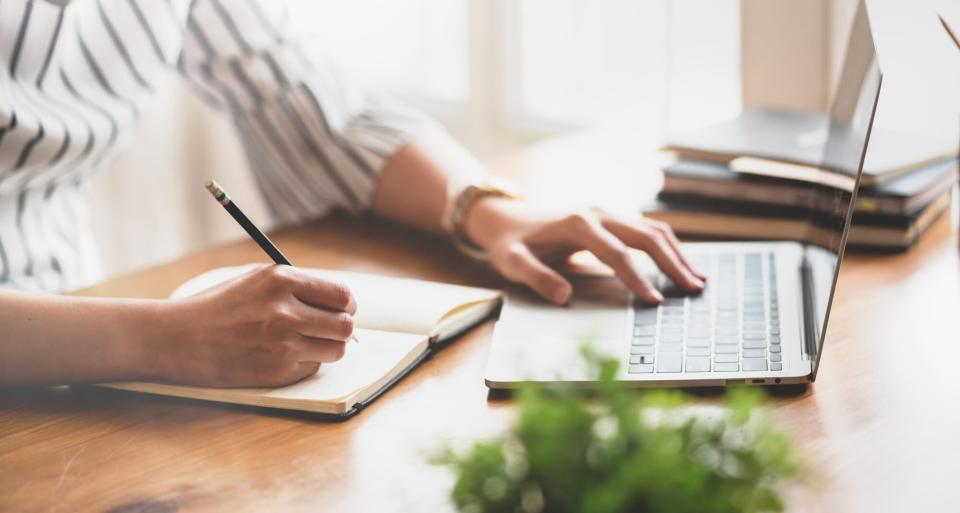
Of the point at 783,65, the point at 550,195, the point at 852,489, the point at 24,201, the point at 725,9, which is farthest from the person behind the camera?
the point at 725,9

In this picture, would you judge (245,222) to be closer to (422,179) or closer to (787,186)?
(422,179)

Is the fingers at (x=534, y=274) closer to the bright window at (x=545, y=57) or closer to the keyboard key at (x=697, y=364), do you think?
the keyboard key at (x=697, y=364)

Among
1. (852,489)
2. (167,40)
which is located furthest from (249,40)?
(852,489)

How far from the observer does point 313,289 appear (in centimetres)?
87

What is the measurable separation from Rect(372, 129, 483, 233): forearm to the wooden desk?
28 centimetres

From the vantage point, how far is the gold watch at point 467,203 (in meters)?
1.18

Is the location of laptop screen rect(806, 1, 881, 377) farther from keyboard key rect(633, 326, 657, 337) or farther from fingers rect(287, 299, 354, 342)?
fingers rect(287, 299, 354, 342)

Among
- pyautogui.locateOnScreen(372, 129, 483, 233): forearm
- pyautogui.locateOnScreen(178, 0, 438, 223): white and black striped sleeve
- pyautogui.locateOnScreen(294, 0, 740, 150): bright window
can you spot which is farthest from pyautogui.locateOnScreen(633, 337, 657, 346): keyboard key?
pyautogui.locateOnScreen(294, 0, 740, 150): bright window

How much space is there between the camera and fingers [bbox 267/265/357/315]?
873mm

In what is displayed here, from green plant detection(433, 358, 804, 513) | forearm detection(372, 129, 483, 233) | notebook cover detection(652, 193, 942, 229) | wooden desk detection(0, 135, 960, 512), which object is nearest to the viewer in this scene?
green plant detection(433, 358, 804, 513)

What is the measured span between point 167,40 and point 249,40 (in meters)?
0.10

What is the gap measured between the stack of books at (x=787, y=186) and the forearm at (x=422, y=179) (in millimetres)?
226

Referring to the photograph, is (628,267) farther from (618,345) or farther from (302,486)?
(302,486)

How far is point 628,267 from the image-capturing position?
1.01 m
